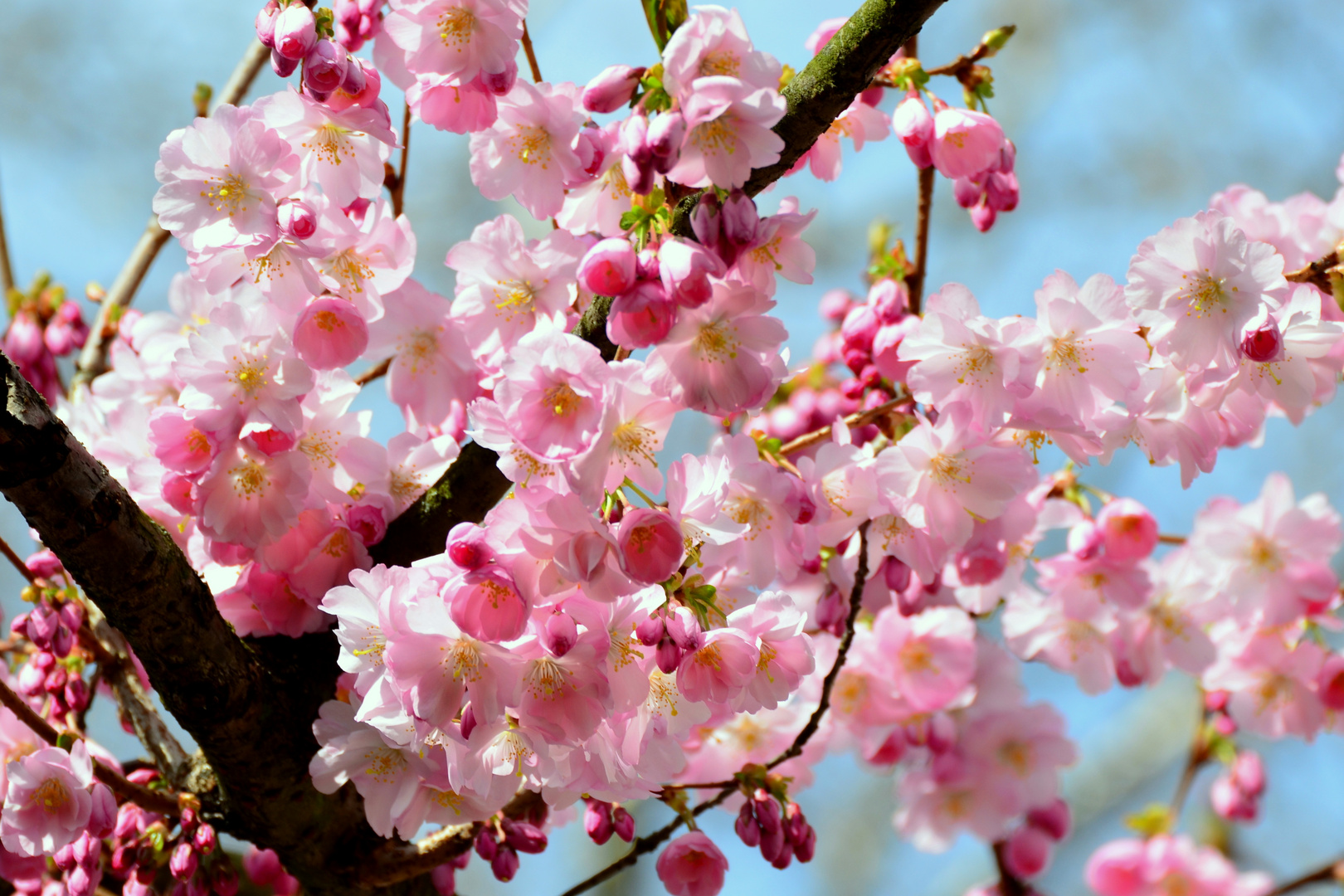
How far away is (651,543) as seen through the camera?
100 cm

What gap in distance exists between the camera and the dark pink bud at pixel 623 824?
1355 millimetres

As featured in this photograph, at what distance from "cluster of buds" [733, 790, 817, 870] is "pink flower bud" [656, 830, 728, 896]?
5 centimetres

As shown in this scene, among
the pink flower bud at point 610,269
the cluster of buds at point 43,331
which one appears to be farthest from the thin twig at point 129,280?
the pink flower bud at point 610,269

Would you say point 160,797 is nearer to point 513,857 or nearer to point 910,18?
point 513,857

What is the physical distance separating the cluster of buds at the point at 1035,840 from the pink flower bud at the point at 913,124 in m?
1.57

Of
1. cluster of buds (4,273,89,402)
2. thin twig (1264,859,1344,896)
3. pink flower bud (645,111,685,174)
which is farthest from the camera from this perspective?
thin twig (1264,859,1344,896)

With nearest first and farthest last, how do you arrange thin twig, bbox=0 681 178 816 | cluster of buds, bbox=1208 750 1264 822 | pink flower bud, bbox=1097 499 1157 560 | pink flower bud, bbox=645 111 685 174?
1. pink flower bud, bbox=645 111 685 174
2. thin twig, bbox=0 681 178 816
3. pink flower bud, bbox=1097 499 1157 560
4. cluster of buds, bbox=1208 750 1264 822

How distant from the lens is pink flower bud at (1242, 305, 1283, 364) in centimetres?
116

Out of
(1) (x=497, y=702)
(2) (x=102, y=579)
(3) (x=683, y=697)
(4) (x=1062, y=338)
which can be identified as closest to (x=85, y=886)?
(2) (x=102, y=579)

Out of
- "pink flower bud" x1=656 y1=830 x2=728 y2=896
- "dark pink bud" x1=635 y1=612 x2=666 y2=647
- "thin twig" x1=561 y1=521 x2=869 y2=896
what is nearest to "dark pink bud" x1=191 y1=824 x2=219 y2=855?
"thin twig" x1=561 y1=521 x2=869 y2=896

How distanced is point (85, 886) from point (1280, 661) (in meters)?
2.09

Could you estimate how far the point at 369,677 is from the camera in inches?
43.2

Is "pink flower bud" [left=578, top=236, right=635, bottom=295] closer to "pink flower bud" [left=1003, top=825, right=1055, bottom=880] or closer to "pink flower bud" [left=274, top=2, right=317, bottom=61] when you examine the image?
"pink flower bud" [left=274, top=2, right=317, bottom=61]

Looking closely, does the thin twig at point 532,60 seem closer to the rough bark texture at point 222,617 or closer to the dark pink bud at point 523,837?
the rough bark texture at point 222,617
